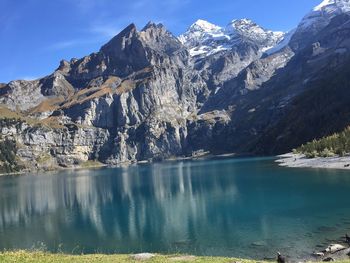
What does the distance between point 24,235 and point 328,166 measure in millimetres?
102395

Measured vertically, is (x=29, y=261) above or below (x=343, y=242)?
above

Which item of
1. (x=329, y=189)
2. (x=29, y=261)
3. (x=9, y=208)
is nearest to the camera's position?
(x=29, y=261)

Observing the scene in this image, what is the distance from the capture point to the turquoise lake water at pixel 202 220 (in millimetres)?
56406

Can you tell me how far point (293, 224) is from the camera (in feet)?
208

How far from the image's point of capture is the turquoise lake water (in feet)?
185

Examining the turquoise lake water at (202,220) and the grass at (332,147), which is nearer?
the turquoise lake water at (202,220)

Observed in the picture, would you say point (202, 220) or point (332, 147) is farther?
point (332, 147)

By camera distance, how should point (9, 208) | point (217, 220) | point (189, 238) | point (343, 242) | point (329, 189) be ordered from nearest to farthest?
1. point (343, 242)
2. point (189, 238)
3. point (217, 220)
4. point (329, 189)
5. point (9, 208)

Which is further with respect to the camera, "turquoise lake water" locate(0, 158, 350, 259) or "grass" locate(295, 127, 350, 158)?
"grass" locate(295, 127, 350, 158)

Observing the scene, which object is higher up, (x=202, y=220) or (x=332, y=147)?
(x=332, y=147)

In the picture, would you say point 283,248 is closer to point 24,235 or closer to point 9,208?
point 24,235

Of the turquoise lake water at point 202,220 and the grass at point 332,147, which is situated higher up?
the grass at point 332,147

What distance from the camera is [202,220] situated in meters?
76.8

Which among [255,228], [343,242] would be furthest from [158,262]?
[255,228]
